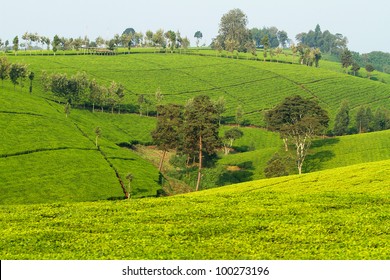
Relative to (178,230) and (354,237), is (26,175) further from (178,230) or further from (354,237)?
(354,237)

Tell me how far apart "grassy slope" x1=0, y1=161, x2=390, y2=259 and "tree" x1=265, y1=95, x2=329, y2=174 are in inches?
2432

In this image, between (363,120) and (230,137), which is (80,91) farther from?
(363,120)

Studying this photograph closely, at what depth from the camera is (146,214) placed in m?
41.1

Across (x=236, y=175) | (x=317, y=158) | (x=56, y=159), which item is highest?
(x=317, y=158)

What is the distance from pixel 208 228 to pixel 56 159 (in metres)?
74.7

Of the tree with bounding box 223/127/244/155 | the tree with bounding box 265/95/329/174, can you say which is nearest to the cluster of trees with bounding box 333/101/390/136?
the tree with bounding box 223/127/244/155

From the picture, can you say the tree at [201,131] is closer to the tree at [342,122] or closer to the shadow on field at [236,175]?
the shadow on field at [236,175]

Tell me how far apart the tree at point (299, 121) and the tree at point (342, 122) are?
47204 mm

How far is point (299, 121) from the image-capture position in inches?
4491

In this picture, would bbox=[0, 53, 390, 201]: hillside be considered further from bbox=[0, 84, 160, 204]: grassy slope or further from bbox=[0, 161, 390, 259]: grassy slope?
bbox=[0, 161, 390, 259]: grassy slope

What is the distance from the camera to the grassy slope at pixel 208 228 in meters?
30.3

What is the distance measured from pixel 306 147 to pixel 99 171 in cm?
4936

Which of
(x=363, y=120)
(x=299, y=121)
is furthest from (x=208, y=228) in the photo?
(x=363, y=120)
